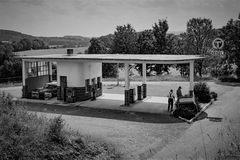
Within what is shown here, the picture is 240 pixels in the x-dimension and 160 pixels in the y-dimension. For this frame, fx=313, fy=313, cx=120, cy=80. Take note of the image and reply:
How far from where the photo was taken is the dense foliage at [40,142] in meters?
10.2

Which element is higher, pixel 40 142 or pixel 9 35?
pixel 9 35

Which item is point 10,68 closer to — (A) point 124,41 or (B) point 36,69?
(A) point 124,41

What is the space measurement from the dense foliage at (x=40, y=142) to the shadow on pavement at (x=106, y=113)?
5.69 m

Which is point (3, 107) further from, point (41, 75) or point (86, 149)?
point (41, 75)

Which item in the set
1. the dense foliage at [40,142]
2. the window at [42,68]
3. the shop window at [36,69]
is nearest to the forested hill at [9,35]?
the window at [42,68]

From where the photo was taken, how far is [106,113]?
20312 millimetres

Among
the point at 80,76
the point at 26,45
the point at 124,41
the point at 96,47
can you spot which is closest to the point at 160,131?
the point at 80,76

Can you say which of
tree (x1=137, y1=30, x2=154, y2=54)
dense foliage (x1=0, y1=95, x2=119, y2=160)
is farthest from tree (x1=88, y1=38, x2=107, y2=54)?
dense foliage (x1=0, y1=95, x2=119, y2=160)

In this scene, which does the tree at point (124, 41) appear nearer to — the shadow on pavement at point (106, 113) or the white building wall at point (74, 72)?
the white building wall at point (74, 72)

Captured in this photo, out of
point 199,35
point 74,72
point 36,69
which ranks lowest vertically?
point 74,72

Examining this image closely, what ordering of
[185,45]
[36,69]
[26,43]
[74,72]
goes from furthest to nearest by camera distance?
1. [26,43]
2. [185,45]
3. [36,69]
4. [74,72]

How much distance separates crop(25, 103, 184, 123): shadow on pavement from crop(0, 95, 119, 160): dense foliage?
569cm

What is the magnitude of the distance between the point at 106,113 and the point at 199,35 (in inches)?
1371

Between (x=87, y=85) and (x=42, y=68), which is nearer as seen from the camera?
(x=87, y=85)
